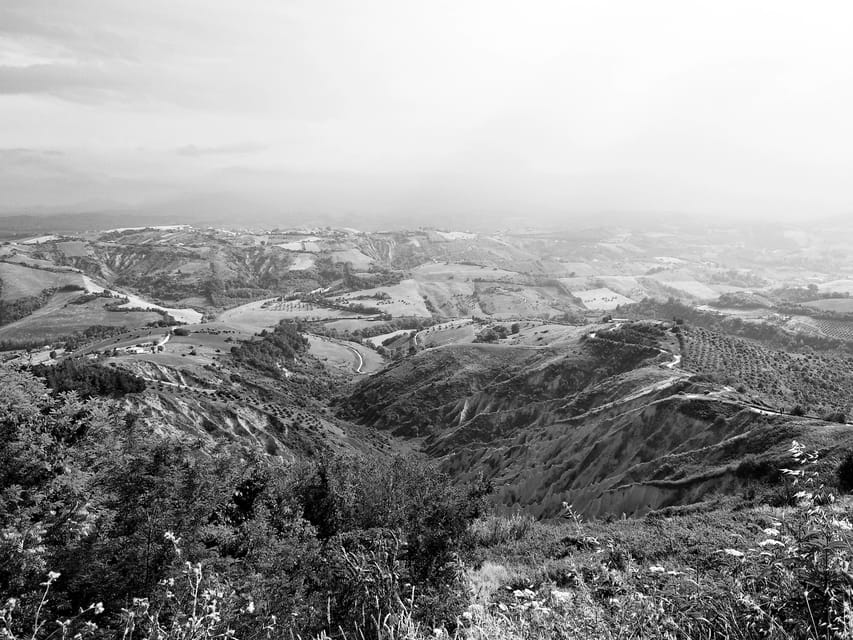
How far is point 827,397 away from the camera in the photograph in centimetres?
5544

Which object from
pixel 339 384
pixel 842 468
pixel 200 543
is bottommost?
pixel 339 384

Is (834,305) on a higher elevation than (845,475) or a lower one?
lower

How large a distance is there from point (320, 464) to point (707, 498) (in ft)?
73.5

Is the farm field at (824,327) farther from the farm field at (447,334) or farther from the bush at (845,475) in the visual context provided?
the bush at (845,475)

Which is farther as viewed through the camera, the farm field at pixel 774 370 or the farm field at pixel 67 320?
the farm field at pixel 67 320

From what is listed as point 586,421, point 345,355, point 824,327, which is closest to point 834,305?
point 824,327

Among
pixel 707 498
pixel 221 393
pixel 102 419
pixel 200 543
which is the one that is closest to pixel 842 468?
pixel 707 498

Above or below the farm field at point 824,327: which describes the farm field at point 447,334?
below

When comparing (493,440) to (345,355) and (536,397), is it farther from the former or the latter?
(345,355)

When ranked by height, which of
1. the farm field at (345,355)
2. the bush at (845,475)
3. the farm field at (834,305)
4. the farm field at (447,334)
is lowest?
the farm field at (345,355)

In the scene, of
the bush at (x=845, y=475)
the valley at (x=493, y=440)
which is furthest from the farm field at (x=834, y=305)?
the bush at (x=845, y=475)

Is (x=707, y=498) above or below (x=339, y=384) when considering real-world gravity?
above

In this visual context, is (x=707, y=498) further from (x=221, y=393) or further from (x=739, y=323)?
(x=739, y=323)

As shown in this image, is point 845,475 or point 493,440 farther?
point 493,440
